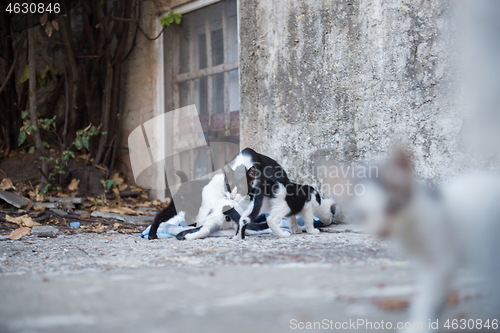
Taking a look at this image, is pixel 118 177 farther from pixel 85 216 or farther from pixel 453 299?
pixel 453 299

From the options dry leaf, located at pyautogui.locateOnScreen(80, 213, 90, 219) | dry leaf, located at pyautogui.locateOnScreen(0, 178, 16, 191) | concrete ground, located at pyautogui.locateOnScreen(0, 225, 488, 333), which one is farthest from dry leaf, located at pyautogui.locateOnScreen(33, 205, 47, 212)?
concrete ground, located at pyautogui.locateOnScreen(0, 225, 488, 333)

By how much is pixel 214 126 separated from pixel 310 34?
1698mm

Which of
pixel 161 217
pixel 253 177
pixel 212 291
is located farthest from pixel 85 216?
pixel 212 291

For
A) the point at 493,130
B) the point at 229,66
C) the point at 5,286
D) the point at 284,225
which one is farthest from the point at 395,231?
the point at 229,66

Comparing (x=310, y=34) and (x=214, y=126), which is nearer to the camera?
(x=310, y=34)

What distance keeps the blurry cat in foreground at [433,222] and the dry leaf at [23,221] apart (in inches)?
129

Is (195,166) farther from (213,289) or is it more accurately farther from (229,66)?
(213,289)

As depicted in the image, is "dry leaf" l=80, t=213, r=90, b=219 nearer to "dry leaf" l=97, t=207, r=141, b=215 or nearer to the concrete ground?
"dry leaf" l=97, t=207, r=141, b=215

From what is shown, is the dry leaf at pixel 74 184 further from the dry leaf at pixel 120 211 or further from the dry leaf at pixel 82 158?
the dry leaf at pixel 120 211

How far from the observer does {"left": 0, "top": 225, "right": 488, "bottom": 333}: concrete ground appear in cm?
101

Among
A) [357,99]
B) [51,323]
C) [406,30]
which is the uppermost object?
[406,30]

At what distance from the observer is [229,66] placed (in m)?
4.57

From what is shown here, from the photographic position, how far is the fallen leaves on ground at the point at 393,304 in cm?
105

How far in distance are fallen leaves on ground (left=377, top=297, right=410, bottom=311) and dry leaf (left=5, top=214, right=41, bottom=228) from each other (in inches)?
130
